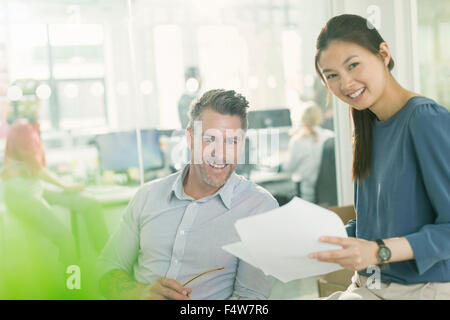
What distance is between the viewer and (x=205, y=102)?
1309 millimetres

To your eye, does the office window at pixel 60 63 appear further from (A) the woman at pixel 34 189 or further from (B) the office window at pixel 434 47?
(B) the office window at pixel 434 47

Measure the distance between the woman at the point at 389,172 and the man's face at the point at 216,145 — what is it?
0.28 metres

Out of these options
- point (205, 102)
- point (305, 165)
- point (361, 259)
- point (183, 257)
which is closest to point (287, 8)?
point (305, 165)

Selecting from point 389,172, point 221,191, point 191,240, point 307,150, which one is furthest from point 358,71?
point 307,150

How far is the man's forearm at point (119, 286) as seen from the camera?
1.26 metres

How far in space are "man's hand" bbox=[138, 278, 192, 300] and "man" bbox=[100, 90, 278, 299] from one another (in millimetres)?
47

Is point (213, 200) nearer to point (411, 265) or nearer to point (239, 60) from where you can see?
point (411, 265)

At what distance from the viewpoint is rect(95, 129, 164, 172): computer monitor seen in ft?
8.38

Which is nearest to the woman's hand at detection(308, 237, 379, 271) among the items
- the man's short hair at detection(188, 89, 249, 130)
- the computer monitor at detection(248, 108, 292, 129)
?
the man's short hair at detection(188, 89, 249, 130)

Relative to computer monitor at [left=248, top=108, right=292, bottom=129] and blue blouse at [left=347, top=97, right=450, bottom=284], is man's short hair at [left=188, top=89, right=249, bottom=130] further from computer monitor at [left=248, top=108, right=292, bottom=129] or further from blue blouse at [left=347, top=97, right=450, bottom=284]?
computer monitor at [left=248, top=108, right=292, bottom=129]

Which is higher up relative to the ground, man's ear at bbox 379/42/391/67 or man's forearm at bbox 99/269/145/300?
man's ear at bbox 379/42/391/67

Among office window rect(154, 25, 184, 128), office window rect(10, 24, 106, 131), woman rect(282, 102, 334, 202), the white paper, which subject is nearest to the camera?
the white paper

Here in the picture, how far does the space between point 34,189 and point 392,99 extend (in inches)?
60.8
